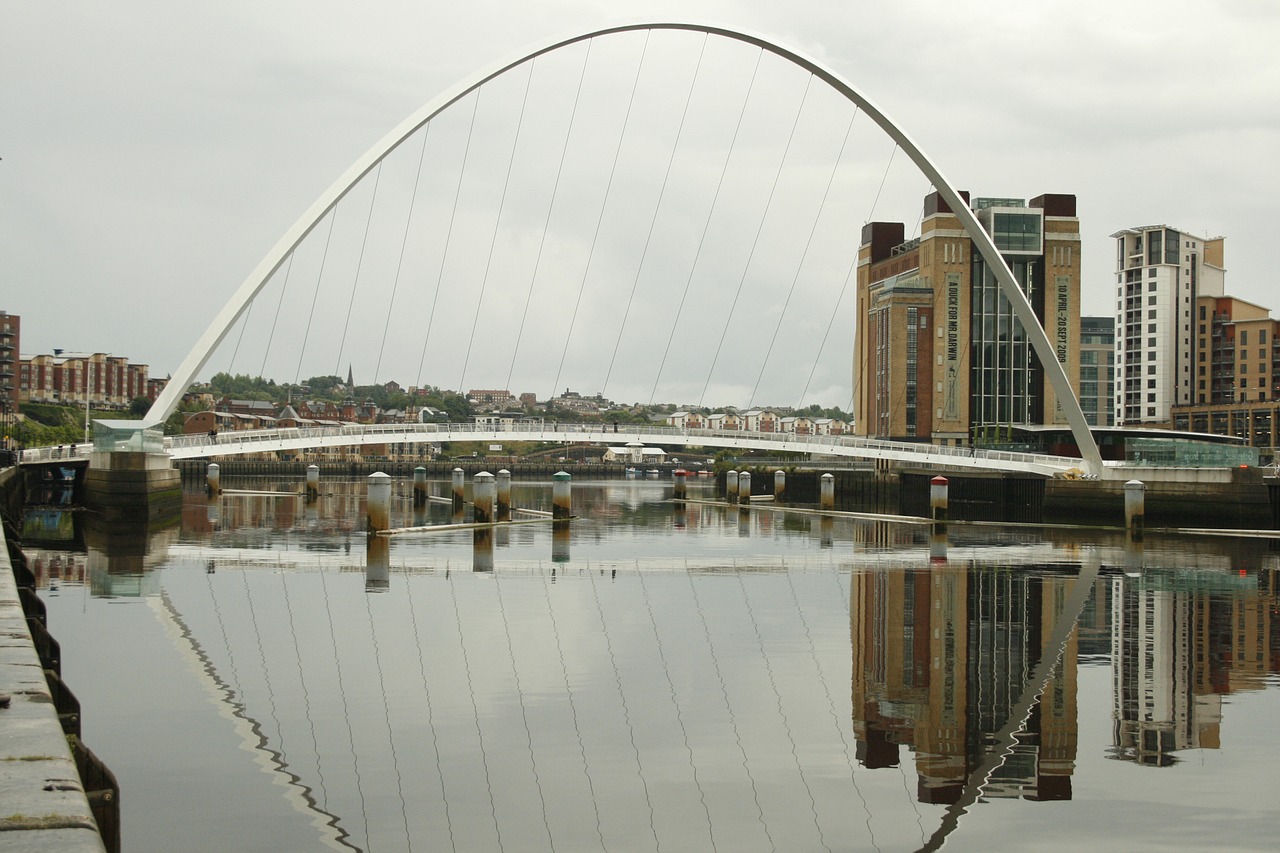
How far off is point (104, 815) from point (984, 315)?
90.4m

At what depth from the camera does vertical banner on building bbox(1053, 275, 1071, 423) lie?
91.2 meters

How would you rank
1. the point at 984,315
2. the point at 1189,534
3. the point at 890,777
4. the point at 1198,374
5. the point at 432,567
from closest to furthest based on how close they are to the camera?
the point at 890,777, the point at 432,567, the point at 1189,534, the point at 984,315, the point at 1198,374

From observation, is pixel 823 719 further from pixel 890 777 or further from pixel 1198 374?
pixel 1198 374

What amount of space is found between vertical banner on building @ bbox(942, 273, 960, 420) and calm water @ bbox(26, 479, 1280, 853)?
213 feet

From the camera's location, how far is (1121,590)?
77.4 feet

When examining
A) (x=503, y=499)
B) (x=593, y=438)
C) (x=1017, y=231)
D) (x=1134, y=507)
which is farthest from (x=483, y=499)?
(x=1017, y=231)

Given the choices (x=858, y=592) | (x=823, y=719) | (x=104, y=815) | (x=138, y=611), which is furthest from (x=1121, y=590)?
(x=104, y=815)

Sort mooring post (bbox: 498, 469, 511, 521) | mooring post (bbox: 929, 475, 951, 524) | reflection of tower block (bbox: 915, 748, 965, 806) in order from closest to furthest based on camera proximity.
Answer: reflection of tower block (bbox: 915, 748, 965, 806), mooring post (bbox: 929, 475, 951, 524), mooring post (bbox: 498, 469, 511, 521)

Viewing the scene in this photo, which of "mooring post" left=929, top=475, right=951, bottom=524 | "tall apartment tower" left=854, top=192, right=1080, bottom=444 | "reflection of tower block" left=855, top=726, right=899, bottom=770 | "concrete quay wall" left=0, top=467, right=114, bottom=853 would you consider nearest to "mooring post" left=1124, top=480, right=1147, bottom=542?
"mooring post" left=929, top=475, right=951, bottom=524

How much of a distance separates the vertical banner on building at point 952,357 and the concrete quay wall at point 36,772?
85.4m

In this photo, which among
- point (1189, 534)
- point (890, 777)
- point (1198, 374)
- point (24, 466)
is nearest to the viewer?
point (890, 777)

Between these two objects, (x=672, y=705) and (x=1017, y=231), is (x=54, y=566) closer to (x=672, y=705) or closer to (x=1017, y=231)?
(x=672, y=705)

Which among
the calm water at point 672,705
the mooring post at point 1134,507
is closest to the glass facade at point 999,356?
the mooring post at point 1134,507

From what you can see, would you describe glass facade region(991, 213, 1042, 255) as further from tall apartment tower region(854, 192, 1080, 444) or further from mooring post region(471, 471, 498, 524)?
mooring post region(471, 471, 498, 524)
